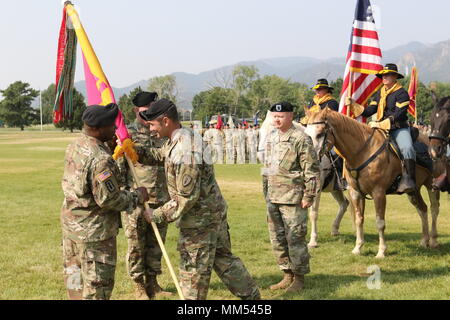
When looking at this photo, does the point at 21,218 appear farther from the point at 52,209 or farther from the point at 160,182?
the point at 160,182

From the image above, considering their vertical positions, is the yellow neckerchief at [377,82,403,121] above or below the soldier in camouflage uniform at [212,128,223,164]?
above

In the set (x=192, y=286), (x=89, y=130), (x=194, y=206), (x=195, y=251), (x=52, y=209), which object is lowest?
(x=52, y=209)

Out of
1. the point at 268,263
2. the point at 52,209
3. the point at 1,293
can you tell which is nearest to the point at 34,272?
the point at 1,293

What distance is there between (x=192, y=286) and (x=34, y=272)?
3824 millimetres

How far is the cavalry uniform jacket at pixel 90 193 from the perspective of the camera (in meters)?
4.09

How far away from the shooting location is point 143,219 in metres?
5.55

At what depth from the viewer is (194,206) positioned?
440cm

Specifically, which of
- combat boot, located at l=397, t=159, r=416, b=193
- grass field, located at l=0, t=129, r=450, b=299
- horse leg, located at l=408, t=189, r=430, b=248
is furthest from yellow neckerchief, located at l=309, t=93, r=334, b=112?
grass field, located at l=0, t=129, r=450, b=299

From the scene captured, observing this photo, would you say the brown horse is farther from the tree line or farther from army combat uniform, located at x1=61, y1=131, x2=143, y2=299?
the tree line

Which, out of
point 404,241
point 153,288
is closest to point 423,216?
point 404,241

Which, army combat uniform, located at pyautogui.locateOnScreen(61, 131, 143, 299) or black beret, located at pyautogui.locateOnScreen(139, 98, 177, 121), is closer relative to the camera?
army combat uniform, located at pyautogui.locateOnScreen(61, 131, 143, 299)

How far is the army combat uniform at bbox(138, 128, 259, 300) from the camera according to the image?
165 inches

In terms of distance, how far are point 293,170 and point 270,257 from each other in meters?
2.41

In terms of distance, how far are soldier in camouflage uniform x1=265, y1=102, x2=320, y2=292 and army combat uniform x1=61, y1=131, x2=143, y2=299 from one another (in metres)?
2.35
